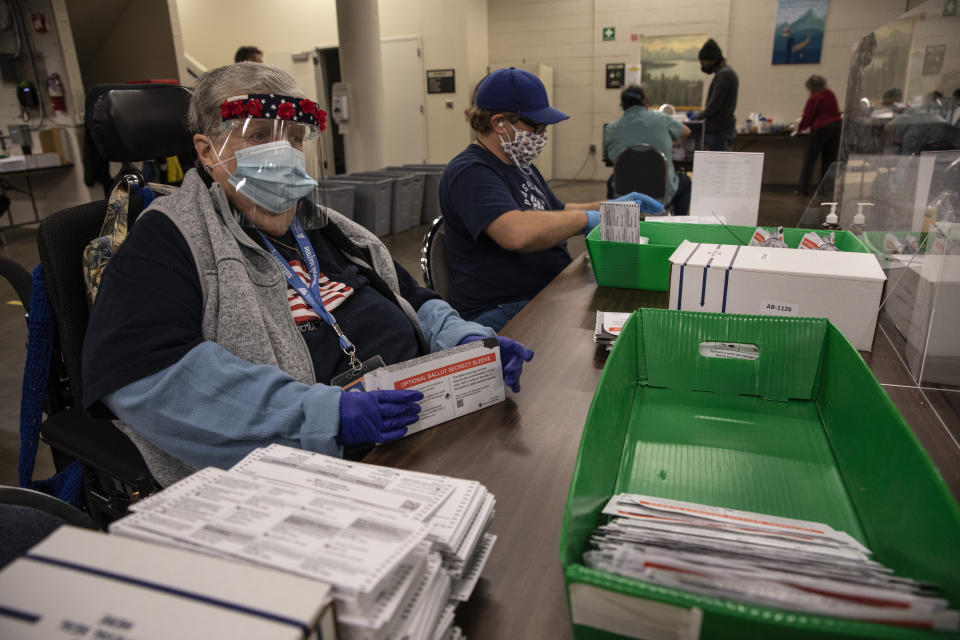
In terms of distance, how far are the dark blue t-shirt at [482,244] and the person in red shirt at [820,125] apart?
6.91 metres

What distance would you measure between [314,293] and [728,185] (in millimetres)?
1615

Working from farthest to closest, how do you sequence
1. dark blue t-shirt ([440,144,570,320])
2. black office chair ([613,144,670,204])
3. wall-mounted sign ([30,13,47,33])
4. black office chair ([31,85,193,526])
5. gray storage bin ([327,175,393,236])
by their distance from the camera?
wall-mounted sign ([30,13,47,33]), gray storage bin ([327,175,393,236]), black office chair ([613,144,670,204]), dark blue t-shirt ([440,144,570,320]), black office chair ([31,85,193,526])

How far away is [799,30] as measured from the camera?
8398 mm

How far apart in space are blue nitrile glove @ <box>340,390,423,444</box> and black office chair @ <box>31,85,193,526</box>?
0.46 metres

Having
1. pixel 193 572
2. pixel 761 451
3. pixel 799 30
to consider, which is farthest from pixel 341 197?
pixel 799 30

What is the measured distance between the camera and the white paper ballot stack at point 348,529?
0.46m

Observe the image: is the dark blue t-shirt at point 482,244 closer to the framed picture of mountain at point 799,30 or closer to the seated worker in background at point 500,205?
the seated worker in background at point 500,205

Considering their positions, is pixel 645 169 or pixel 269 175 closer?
pixel 269 175

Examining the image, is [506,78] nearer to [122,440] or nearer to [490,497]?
[122,440]

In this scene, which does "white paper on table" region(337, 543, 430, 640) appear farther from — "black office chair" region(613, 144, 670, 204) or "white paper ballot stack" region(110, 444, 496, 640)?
"black office chair" region(613, 144, 670, 204)

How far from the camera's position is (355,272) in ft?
4.82

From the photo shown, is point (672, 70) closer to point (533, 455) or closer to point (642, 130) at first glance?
point (642, 130)

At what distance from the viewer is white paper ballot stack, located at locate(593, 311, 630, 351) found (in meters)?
1.38

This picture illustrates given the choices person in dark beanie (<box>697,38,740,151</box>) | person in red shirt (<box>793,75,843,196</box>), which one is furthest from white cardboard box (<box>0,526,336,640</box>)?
person in red shirt (<box>793,75,843,196</box>)
